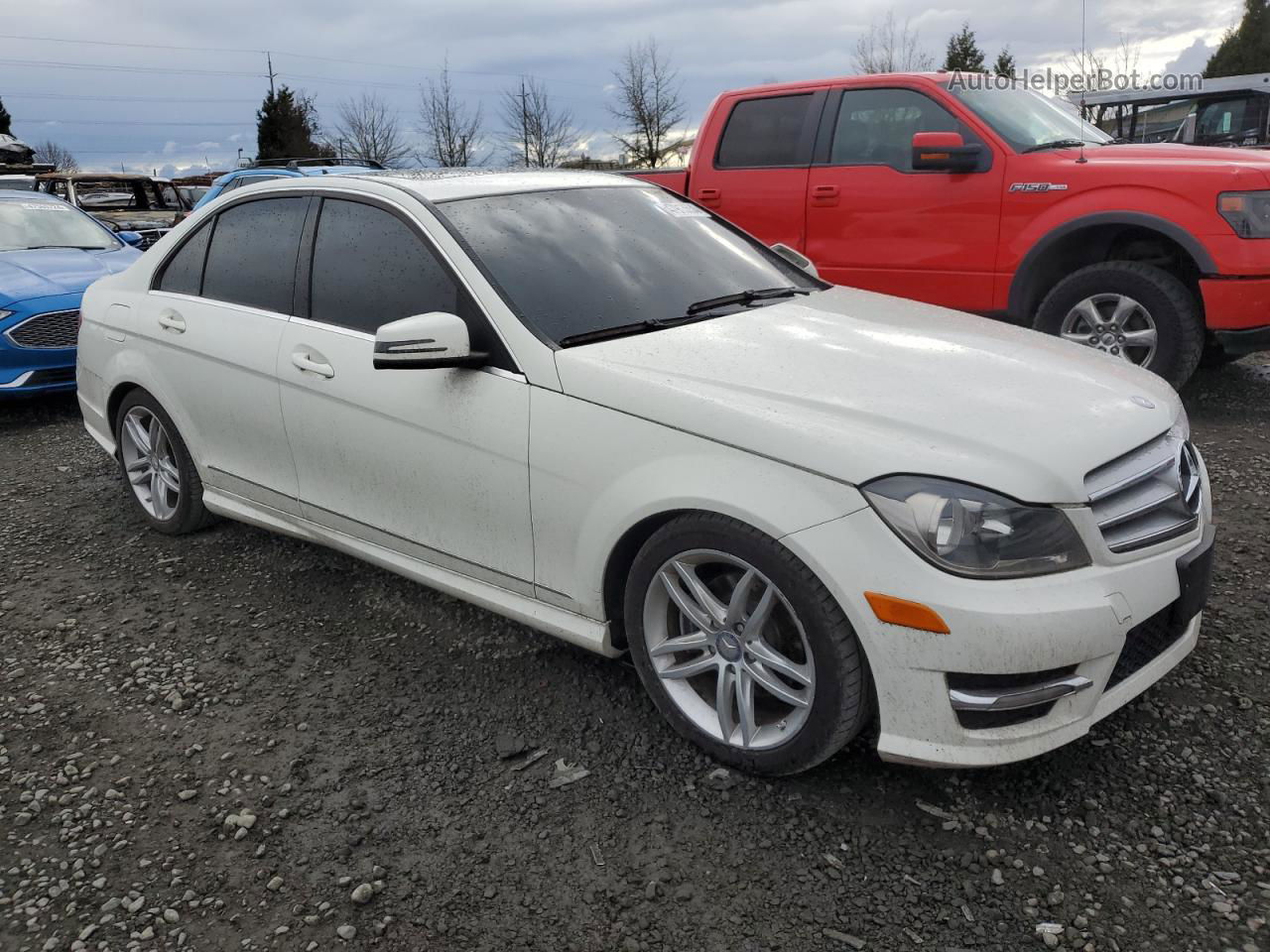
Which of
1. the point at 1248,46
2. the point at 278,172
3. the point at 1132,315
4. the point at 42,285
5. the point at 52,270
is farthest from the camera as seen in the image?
the point at 1248,46

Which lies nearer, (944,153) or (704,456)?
(704,456)

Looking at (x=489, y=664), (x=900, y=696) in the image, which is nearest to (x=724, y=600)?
(x=900, y=696)

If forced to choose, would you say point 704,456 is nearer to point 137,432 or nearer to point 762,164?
point 137,432

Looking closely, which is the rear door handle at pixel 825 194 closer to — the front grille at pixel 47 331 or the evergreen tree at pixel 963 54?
the front grille at pixel 47 331

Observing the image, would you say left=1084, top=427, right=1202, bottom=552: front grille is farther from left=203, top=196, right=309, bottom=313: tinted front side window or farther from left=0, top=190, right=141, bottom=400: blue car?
left=0, top=190, right=141, bottom=400: blue car

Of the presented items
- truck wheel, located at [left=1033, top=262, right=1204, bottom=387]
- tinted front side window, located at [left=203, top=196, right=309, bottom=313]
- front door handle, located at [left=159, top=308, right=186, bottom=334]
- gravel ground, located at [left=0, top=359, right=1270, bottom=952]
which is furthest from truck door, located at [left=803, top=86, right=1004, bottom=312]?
front door handle, located at [left=159, top=308, right=186, bottom=334]

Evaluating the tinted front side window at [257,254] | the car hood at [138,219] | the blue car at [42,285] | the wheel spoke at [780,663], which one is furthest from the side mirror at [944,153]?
the car hood at [138,219]

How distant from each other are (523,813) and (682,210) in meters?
2.47

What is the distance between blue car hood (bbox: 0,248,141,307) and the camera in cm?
742

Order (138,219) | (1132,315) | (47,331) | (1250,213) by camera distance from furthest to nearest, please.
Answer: (138,219)
(47,331)
(1132,315)
(1250,213)

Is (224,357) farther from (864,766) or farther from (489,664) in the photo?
(864,766)

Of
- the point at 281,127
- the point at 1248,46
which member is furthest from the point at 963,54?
the point at 281,127

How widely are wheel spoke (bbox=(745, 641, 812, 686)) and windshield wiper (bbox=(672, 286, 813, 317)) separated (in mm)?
1196

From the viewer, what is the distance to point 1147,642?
266 centimetres
